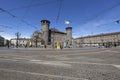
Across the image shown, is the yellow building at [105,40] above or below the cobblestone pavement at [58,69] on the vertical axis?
above

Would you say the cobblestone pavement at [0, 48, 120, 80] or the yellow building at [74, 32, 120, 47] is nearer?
the cobblestone pavement at [0, 48, 120, 80]

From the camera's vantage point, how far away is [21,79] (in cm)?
600

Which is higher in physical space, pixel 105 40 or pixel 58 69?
pixel 105 40

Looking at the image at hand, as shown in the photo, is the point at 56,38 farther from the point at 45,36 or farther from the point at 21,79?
the point at 21,79

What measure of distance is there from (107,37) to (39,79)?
13894 cm

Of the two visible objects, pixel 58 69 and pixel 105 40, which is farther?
pixel 105 40

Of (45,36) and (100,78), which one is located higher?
(45,36)

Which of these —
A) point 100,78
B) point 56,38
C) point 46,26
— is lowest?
point 100,78

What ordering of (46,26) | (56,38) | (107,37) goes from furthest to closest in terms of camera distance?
1. (107,37)
2. (56,38)
3. (46,26)

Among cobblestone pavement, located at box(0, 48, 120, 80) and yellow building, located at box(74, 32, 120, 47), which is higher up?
yellow building, located at box(74, 32, 120, 47)

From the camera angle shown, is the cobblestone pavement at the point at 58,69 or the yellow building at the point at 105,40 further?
the yellow building at the point at 105,40

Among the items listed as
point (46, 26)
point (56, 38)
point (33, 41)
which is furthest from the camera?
point (56, 38)

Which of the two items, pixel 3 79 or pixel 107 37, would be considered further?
pixel 107 37

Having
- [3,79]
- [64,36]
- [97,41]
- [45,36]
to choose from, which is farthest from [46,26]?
[3,79]
